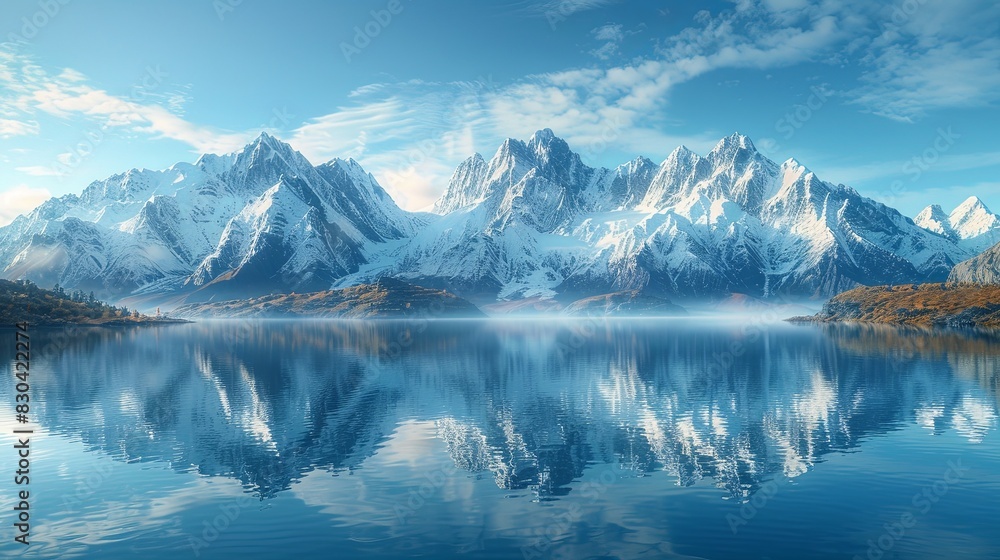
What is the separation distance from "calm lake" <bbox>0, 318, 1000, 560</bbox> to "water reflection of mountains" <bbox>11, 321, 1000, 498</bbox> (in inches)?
17.6

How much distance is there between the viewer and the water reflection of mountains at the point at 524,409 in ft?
194

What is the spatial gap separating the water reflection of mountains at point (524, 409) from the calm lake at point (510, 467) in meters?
0.45

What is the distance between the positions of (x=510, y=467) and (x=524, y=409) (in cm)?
2935

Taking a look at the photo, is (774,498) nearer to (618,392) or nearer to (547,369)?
(618,392)

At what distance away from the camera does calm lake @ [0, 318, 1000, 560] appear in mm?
40438

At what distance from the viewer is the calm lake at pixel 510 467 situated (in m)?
40.4

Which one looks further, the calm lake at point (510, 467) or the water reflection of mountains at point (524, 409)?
the water reflection of mountains at point (524, 409)

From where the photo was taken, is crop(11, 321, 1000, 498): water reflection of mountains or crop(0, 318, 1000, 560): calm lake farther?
crop(11, 321, 1000, 498): water reflection of mountains

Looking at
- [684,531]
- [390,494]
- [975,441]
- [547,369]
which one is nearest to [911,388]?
[975,441]

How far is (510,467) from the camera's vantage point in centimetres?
5694

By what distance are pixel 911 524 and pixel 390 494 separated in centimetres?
3484

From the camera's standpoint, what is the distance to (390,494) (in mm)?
49375

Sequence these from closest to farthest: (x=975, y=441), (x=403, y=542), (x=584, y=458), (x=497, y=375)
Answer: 1. (x=403, y=542)
2. (x=584, y=458)
3. (x=975, y=441)
4. (x=497, y=375)

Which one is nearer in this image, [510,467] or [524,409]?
[510,467]
